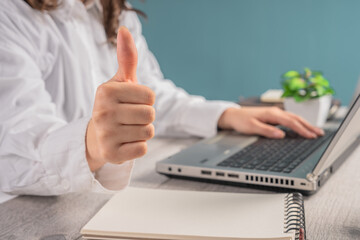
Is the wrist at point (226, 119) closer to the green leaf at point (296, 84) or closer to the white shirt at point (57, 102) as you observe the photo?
the white shirt at point (57, 102)

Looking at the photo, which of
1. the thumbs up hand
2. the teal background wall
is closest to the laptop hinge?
the thumbs up hand

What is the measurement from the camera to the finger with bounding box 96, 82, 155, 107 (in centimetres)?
53

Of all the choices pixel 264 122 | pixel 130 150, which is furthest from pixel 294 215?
pixel 264 122

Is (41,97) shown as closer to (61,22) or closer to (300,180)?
(61,22)

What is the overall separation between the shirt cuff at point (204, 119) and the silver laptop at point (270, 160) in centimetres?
15

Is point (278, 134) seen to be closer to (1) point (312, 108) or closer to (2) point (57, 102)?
(1) point (312, 108)

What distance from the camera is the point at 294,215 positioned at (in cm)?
53

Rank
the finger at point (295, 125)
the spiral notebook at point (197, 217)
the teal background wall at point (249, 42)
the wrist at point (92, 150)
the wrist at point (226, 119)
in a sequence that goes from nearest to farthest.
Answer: the spiral notebook at point (197, 217) → the wrist at point (92, 150) → the finger at point (295, 125) → the wrist at point (226, 119) → the teal background wall at point (249, 42)

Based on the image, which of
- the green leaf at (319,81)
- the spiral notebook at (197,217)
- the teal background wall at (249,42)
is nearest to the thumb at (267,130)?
the green leaf at (319,81)

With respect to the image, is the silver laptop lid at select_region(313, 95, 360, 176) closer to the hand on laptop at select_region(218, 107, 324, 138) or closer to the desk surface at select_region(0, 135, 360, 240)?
the desk surface at select_region(0, 135, 360, 240)

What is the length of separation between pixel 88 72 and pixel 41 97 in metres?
0.29

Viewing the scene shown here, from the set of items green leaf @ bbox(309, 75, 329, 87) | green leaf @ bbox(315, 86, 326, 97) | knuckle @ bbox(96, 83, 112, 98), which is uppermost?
knuckle @ bbox(96, 83, 112, 98)

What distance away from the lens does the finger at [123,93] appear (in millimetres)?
528

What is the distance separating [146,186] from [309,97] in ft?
1.97
